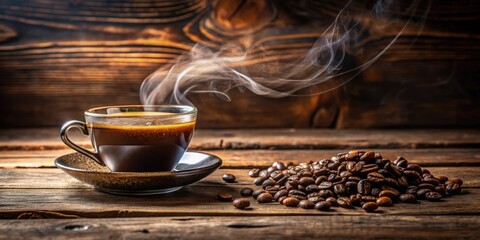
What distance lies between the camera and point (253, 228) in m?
1.09

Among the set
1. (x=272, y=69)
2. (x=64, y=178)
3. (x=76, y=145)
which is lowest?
(x=64, y=178)

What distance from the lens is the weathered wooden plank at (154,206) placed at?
120 centimetres

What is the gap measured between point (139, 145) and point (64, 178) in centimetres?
29

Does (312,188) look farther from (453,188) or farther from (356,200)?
(453,188)

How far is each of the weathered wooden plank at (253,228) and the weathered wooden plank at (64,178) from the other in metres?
0.32

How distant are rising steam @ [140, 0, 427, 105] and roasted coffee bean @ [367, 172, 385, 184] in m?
1.38

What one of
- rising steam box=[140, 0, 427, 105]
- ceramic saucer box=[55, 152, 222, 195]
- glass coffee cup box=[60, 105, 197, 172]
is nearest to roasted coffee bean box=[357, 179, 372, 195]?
ceramic saucer box=[55, 152, 222, 195]

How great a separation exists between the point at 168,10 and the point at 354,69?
2.88 feet

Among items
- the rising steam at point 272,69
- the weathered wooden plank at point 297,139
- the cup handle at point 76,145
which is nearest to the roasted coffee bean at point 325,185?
the cup handle at point 76,145

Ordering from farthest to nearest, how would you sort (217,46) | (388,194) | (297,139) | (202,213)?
(217,46) < (297,139) < (388,194) < (202,213)

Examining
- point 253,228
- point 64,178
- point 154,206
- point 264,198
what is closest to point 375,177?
point 264,198

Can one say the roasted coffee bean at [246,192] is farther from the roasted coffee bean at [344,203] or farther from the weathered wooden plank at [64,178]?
the roasted coffee bean at [344,203]

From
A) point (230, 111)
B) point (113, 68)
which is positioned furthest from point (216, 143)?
point (113, 68)

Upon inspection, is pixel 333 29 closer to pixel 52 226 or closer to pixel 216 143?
pixel 216 143
